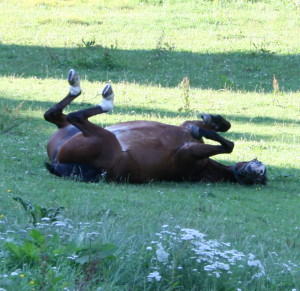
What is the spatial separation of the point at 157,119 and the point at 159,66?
7.90m

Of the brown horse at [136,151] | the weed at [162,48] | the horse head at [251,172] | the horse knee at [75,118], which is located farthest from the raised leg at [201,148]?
the weed at [162,48]

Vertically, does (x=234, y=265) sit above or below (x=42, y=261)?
below

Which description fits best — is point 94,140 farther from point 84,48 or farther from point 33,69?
point 84,48

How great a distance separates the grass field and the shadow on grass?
53mm

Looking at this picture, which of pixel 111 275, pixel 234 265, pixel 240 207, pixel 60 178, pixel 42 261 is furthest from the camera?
pixel 60 178

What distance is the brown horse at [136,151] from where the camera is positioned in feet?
31.4

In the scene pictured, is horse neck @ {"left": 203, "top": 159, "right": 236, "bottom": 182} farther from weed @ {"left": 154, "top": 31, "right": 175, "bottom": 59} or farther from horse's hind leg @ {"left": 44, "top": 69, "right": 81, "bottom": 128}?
weed @ {"left": 154, "top": 31, "right": 175, "bottom": 59}

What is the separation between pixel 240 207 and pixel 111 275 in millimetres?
3544

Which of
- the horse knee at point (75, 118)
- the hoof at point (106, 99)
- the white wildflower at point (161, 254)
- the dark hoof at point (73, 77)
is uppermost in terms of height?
the dark hoof at point (73, 77)

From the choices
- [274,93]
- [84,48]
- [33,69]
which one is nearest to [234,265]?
[274,93]

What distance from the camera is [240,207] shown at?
902 centimetres

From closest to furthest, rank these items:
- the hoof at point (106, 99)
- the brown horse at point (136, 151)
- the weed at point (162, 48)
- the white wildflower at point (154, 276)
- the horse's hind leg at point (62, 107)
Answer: the white wildflower at point (154, 276) → the brown horse at point (136, 151) → the hoof at point (106, 99) → the horse's hind leg at point (62, 107) → the weed at point (162, 48)

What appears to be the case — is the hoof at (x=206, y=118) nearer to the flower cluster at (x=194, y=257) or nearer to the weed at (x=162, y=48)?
the flower cluster at (x=194, y=257)

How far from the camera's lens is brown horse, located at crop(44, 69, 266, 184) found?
956cm
